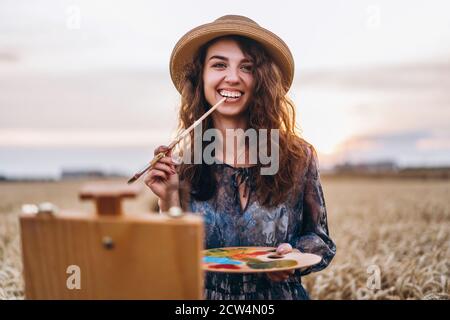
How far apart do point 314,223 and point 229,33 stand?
0.91 m

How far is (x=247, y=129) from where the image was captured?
8.25ft

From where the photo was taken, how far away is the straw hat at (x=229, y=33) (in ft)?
7.61

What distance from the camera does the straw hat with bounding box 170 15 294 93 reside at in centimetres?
232

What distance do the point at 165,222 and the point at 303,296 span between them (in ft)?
3.72

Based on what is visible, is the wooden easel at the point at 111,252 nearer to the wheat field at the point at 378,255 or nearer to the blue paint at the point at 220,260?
the blue paint at the point at 220,260

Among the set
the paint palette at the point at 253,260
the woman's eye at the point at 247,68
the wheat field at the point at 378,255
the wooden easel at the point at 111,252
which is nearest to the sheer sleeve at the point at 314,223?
the paint palette at the point at 253,260

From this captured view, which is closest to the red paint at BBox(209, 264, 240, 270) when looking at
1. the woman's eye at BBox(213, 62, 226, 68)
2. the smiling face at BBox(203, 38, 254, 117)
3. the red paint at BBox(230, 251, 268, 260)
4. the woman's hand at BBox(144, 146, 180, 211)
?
the red paint at BBox(230, 251, 268, 260)

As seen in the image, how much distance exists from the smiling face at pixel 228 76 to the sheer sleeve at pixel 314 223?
439 millimetres

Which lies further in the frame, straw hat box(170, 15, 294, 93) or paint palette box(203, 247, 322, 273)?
straw hat box(170, 15, 294, 93)

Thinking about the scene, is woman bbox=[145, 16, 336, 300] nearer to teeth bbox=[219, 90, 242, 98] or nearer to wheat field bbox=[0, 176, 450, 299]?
teeth bbox=[219, 90, 242, 98]

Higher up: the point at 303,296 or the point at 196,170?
the point at 196,170

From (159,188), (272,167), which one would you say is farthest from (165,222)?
(272,167)

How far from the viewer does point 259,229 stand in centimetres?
234

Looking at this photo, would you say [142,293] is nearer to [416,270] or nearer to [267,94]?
[267,94]
